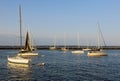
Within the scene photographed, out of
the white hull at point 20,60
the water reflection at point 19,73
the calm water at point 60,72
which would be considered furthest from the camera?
the white hull at point 20,60

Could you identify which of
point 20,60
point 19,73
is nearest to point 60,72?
point 19,73

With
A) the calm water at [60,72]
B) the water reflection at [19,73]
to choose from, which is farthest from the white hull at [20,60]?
the calm water at [60,72]

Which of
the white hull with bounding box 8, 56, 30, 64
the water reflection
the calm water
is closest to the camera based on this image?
the calm water

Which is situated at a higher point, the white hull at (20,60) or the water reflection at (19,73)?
the white hull at (20,60)

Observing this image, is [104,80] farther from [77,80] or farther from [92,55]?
[92,55]

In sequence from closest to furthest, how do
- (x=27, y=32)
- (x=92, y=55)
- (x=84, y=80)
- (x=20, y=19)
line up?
(x=84, y=80)
(x=20, y=19)
(x=27, y=32)
(x=92, y=55)

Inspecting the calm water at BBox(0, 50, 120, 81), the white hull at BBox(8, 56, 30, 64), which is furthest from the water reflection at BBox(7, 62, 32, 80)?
the white hull at BBox(8, 56, 30, 64)

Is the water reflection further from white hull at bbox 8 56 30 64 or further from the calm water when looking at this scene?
white hull at bbox 8 56 30 64

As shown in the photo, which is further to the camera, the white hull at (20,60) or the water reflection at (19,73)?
the white hull at (20,60)

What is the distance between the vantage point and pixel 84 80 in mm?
48594

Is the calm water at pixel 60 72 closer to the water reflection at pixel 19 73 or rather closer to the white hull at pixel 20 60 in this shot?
the water reflection at pixel 19 73

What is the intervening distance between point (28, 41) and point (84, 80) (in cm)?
6892

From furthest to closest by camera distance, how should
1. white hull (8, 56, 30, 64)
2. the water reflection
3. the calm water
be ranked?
white hull (8, 56, 30, 64), the water reflection, the calm water

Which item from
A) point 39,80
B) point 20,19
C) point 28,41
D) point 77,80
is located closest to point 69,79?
point 77,80
